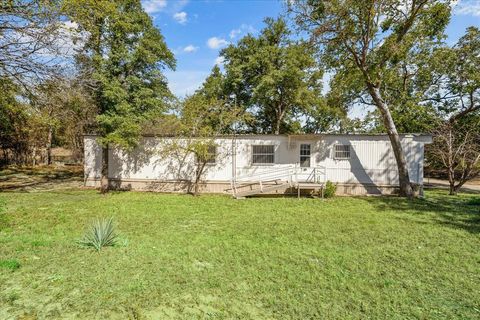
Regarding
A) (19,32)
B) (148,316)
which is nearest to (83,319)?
(148,316)

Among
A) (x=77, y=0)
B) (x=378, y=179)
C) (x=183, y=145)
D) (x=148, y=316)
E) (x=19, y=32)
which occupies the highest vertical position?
(x=77, y=0)

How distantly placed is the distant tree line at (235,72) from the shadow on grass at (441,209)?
1.27m

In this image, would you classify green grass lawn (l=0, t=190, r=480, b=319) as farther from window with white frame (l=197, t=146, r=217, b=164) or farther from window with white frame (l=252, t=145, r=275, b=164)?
window with white frame (l=252, t=145, r=275, b=164)

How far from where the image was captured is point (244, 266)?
4.50m

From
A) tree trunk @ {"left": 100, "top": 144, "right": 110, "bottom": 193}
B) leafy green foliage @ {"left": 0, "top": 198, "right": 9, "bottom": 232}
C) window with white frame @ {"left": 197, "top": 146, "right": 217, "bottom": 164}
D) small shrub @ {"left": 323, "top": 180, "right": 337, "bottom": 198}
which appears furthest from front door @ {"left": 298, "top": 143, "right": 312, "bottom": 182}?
leafy green foliage @ {"left": 0, "top": 198, "right": 9, "bottom": 232}

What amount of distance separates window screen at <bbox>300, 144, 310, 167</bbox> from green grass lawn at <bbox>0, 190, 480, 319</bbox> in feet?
14.3

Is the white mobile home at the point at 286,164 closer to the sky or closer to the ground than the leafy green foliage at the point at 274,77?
closer to the ground

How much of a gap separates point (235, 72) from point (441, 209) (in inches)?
625

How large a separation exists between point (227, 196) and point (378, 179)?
6920mm

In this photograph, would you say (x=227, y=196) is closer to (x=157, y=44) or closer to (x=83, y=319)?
(x=157, y=44)

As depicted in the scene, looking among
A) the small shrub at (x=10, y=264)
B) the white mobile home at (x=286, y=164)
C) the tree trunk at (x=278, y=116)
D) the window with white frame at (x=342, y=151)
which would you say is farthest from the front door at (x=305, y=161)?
the small shrub at (x=10, y=264)

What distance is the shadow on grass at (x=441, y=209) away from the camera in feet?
24.4

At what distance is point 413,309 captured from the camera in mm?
3328

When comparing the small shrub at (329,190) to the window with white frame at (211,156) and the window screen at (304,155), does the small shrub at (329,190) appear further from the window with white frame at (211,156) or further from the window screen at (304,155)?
the window with white frame at (211,156)
